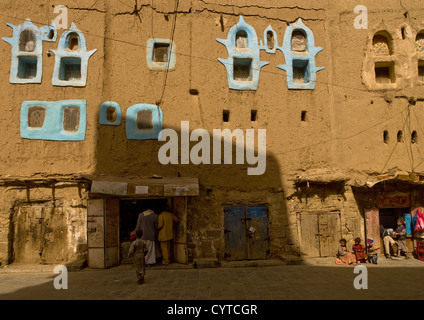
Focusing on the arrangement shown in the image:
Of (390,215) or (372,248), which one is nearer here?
(372,248)

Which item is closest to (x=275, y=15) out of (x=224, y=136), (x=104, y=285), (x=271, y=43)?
(x=271, y=43)

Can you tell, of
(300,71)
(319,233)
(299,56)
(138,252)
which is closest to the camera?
(138,252)

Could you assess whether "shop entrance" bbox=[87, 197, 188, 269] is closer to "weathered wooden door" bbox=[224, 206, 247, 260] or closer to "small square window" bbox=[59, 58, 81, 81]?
"weathered wooden door" bbox=[224, 206, 247, 260]

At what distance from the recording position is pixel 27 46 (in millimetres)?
11531

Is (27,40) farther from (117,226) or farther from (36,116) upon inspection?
(117,226)

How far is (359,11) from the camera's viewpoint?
12.5 m

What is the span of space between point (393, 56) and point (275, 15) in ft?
16.7

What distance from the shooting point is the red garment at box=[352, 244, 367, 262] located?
34.7ft

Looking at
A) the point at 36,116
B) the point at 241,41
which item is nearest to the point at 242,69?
the point at 241,41

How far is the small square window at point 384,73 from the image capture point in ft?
41.5

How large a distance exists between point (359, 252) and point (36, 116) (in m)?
12.5

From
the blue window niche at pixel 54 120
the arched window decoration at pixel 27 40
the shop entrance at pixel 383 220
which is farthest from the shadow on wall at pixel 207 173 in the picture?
the arched window decoration at pixel 27 40

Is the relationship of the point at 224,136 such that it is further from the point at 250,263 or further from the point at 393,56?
the point at 393,56

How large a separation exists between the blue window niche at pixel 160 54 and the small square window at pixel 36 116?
167 inches
